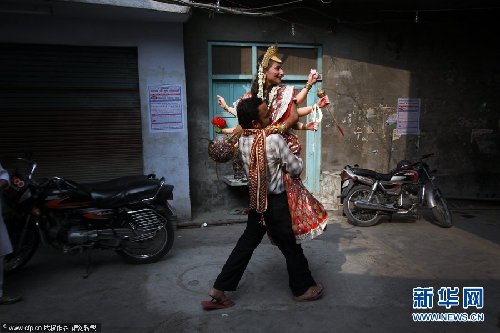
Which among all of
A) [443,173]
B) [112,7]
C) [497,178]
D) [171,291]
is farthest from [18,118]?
[497,178]

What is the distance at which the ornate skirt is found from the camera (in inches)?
135

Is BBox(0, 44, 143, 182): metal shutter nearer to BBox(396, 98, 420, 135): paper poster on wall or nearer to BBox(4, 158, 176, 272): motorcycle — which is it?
BBox(4, 158, 176, 272): motorcycle

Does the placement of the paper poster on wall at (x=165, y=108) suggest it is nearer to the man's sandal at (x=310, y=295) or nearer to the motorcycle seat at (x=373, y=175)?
the motorcycle seat at (x=373, y=175)

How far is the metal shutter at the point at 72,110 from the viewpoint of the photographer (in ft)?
→ 17.7

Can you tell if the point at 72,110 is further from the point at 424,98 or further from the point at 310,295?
the point at 424,98

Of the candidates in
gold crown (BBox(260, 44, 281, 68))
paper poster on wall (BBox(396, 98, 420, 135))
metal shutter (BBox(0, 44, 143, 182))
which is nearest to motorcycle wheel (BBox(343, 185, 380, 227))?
paper poster on wall (BBox(396, 98, 420, 135))

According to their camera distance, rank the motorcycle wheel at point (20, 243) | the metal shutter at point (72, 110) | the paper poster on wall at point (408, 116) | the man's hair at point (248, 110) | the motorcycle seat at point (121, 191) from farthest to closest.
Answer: the paper poster on wall at point (408, 116) < the metal shutter at point (72, 110) < the motorcycle seat at point (121, 191) < the motorcycle wheel at point (20, 243) < the man's hair at point (248, 110)

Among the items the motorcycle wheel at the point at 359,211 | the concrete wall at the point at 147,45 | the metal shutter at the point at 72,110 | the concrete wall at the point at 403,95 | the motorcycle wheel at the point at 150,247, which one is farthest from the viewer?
the concrete wall at the point at 403,95

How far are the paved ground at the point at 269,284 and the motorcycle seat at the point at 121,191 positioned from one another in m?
0.81

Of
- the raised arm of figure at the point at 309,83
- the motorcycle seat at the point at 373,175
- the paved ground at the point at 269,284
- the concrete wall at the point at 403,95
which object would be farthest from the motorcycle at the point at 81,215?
the motorcycle seat at the point at 373,175

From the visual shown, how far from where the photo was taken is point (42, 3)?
15.6ft

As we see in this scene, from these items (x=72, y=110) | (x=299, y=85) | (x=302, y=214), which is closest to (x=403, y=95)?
(x=299, y=85)

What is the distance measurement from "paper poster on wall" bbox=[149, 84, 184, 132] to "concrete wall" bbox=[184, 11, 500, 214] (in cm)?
66

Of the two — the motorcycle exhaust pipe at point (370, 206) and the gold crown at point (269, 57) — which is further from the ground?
the gold crown at point (269, 57)
